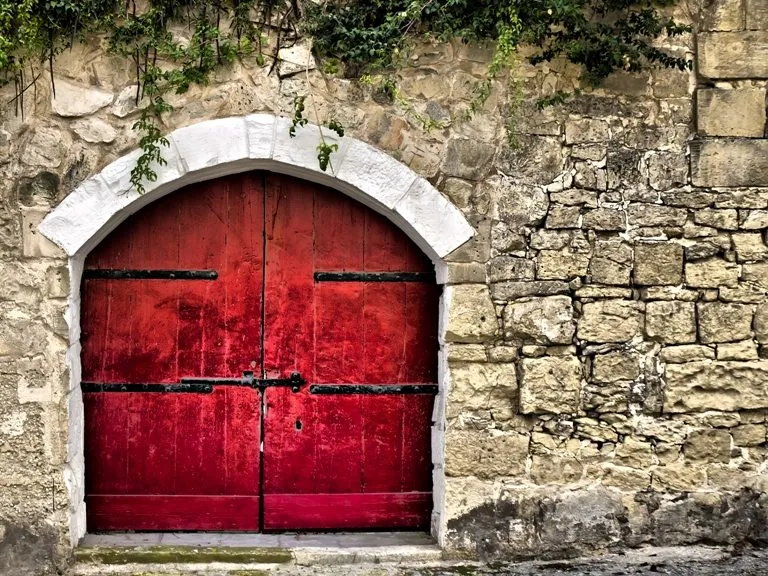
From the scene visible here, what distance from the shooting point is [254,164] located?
404 cm

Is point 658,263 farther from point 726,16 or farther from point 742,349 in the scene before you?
point 726,16

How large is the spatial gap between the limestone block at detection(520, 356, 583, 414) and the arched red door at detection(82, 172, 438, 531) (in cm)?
50

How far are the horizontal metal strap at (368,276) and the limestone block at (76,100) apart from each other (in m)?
1.26

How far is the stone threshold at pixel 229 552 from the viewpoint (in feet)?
13.0

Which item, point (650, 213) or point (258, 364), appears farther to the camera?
point (258, 364)

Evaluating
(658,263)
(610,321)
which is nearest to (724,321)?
(658,263)

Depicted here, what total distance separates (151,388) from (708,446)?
2664 millimetres

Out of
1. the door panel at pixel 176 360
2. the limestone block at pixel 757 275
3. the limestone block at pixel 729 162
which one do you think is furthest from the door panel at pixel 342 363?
the limestone block at pixel 757 275

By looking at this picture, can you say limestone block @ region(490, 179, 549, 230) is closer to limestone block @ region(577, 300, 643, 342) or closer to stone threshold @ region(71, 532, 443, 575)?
limestone block @ region(577, 300, 643, 342)

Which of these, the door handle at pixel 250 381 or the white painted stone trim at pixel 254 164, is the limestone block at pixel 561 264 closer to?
the white painted stone trim at pixel 254 164

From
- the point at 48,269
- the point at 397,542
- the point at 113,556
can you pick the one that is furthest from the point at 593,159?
the point at 113,556

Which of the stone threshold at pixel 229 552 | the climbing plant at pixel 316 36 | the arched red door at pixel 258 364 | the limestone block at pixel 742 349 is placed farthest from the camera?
the arched red door at pixel 258 364

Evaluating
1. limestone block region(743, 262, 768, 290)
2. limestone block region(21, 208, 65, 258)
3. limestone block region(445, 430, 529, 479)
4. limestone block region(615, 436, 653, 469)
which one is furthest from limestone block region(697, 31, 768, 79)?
limestone block region(21, 208, 65, 258)

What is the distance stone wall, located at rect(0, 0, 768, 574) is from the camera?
3.97 m
